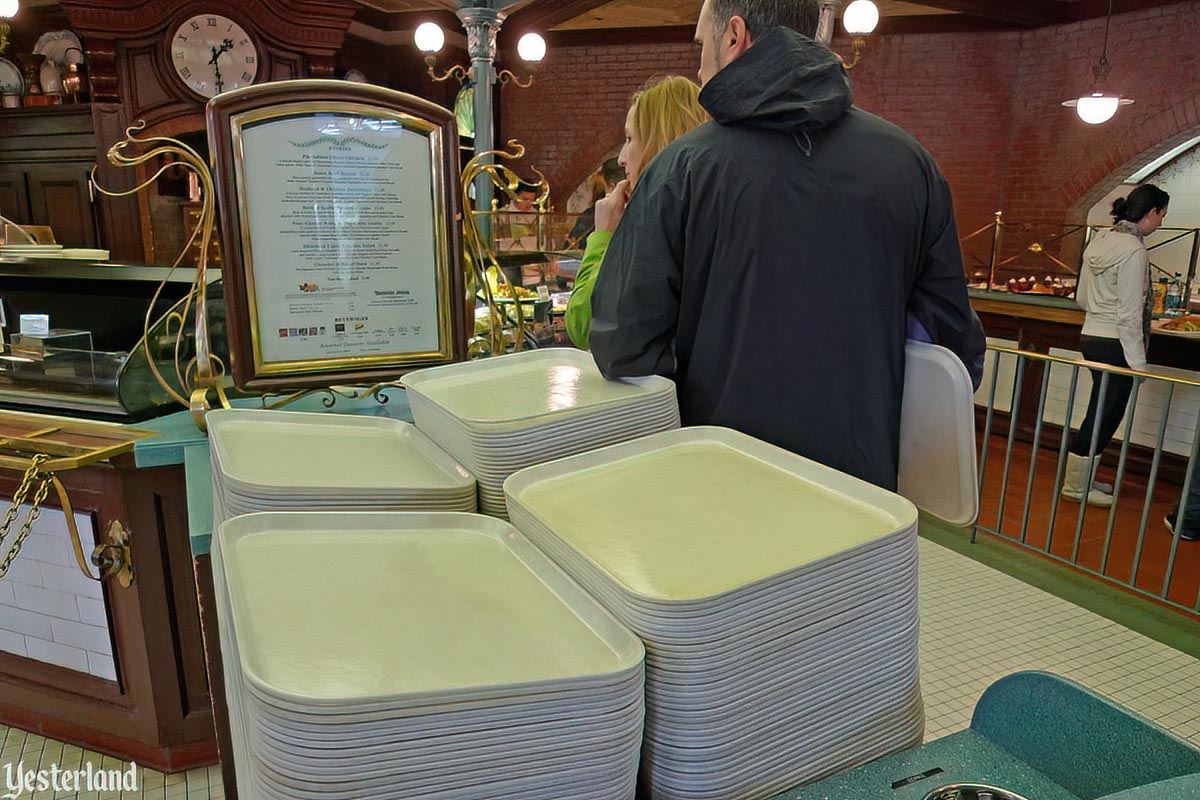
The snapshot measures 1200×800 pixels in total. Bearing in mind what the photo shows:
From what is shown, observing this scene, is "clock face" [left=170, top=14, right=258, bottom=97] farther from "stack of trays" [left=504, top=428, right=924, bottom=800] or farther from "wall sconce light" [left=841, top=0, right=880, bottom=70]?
"stack of trays" [left=504, top=428, right=924, bottom=800]

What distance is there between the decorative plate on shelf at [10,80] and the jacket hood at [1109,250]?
907cm

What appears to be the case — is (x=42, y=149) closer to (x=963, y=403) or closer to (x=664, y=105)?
(x=664, y=105)

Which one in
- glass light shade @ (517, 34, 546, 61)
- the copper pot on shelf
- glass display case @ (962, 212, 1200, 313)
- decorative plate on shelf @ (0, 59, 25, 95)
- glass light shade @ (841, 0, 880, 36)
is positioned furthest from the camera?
decorative plate on shelf @ (0, 59, 25, 95)

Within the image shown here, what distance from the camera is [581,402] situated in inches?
37.8

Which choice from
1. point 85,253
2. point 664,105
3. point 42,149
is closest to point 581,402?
point 664,105

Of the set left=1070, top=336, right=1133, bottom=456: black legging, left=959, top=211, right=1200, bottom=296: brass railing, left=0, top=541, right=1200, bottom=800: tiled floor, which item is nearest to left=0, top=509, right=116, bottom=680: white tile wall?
left=0, top=541, right=1200, bottom=800: tiled floor

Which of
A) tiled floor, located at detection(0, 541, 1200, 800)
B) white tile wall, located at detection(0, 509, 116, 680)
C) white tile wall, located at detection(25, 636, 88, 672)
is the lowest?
tiled floor, located at detection(0, 541, 1200, 800)

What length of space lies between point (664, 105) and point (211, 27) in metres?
6.83

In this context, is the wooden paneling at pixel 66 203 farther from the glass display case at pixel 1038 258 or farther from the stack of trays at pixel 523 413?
the glass display case at pixel 1038 258

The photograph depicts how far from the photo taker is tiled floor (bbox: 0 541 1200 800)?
6.27 ft

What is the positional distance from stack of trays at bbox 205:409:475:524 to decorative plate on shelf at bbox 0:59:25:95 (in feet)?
27.9

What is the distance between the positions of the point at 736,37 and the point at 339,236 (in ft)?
2.46

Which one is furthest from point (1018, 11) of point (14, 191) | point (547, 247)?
point (14, 191)

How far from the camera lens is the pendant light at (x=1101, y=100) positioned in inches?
Result: 269
